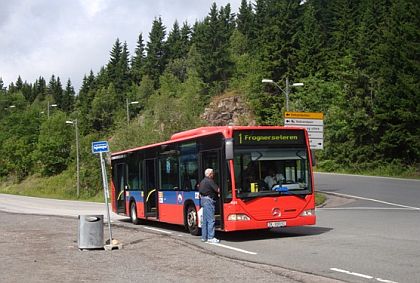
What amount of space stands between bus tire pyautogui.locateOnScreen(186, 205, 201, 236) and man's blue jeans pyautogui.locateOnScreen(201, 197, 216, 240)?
1.62m

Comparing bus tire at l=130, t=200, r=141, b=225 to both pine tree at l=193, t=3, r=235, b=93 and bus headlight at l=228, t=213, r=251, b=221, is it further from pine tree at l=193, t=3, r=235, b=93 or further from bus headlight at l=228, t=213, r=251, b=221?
pine tree at l=193, t=3, r=235, b=93

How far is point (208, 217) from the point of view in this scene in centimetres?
1452

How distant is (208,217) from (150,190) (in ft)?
20.3

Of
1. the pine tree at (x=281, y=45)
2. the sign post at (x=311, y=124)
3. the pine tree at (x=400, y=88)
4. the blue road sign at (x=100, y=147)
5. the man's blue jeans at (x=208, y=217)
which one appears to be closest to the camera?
the man's blue jeans at (x=208, y=217)

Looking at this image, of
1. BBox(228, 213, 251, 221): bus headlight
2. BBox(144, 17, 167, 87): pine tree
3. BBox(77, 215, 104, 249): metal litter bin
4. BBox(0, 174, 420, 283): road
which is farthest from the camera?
BBox(144, 17, 167, 87): pine tree

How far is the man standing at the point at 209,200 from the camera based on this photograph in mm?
14312

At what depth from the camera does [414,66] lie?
165ft

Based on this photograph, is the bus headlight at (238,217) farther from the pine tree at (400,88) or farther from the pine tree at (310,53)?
the pine tree at (310,53)

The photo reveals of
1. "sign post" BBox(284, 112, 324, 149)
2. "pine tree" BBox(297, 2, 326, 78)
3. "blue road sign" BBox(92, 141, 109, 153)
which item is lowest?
"blue road sign" BBox(92, 141, 109, 153)

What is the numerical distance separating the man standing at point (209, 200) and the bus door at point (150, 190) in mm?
5337

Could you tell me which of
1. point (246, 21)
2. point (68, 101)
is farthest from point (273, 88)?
point (68, 101)

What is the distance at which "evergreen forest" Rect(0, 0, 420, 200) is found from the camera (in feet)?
172

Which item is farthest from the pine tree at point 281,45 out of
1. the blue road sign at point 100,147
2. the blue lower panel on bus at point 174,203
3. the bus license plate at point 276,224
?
the bus license plate at point 276,224

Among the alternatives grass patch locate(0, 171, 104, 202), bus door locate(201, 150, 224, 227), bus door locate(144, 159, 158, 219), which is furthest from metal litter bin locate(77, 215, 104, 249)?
grass patch locate(0, 171, 104, 202)
